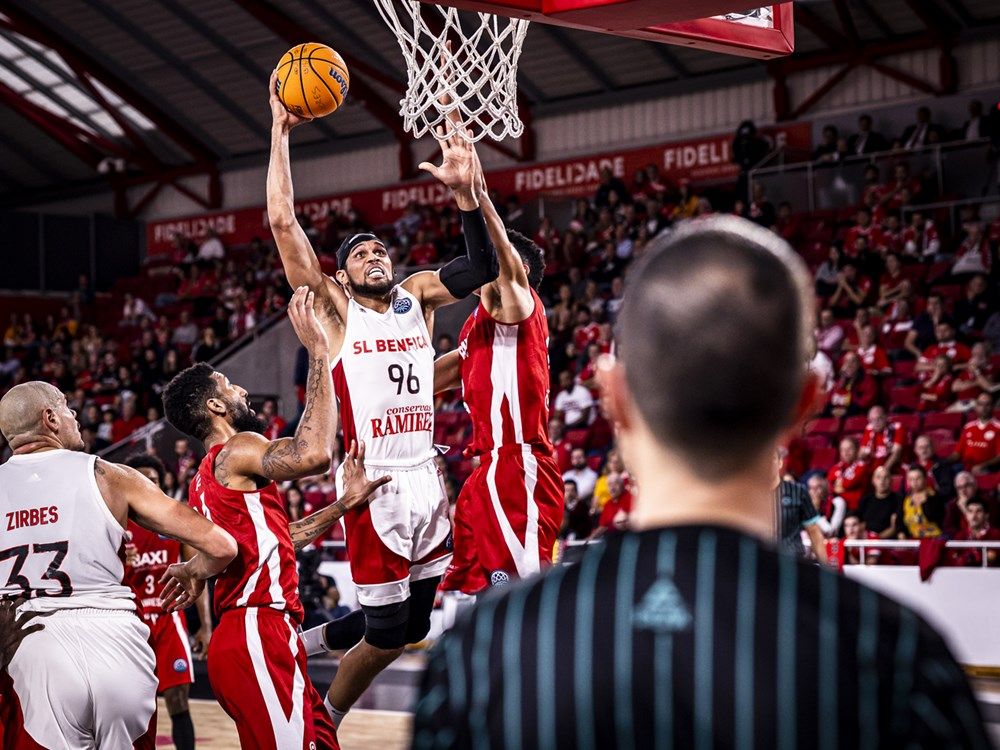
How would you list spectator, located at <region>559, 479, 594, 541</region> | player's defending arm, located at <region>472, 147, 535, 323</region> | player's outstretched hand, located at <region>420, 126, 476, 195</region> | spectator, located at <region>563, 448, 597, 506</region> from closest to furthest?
player's outstretched hand, located at <region>420, 126, 476, 195</region>
player's defending arm, located at <region>472, 147, 535, 323</region>
spectator, located at <region>559, 479, 594, 541</region>
spectator, located at <region>563, 448, 597, 506</region>

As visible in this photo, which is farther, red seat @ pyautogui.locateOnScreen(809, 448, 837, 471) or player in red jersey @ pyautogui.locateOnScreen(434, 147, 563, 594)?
red seat @ pyautogui.locateOnScreen(809, 448, 837, 471)

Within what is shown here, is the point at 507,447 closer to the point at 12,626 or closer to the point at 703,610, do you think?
the point at 12,626

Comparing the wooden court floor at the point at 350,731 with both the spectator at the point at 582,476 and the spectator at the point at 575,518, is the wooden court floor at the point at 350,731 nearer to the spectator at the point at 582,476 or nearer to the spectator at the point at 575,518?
the spectator at the point at 575,518

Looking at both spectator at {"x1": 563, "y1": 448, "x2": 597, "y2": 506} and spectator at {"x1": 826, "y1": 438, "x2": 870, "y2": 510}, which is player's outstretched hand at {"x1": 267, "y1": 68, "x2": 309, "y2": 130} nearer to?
spectator at {"x1": 826, "y1": 438, "x2": 870, "y2": 510}

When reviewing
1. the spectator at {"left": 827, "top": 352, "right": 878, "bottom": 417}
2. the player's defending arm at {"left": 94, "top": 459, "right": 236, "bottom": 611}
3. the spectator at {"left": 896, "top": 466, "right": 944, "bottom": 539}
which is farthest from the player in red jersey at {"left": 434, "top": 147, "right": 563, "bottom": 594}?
the spectator at {"left": 827, "top": 352, "right": 878, "bottom": 417}

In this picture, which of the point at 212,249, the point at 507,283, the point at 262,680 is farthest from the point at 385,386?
the point at 212,249

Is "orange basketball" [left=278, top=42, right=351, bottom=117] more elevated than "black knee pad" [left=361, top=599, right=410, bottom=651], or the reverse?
"orange basketball" [left=278, top=42, right=351, bottom=117]

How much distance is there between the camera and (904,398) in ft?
41.0

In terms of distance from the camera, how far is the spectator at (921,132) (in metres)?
16.4

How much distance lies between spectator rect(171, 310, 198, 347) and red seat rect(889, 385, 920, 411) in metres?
12.5

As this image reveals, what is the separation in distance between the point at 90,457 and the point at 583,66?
16524mm

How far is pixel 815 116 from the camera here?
18531 millimetres

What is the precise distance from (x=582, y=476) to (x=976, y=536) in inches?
152

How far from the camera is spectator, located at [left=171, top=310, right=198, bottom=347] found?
2153 centimetres
